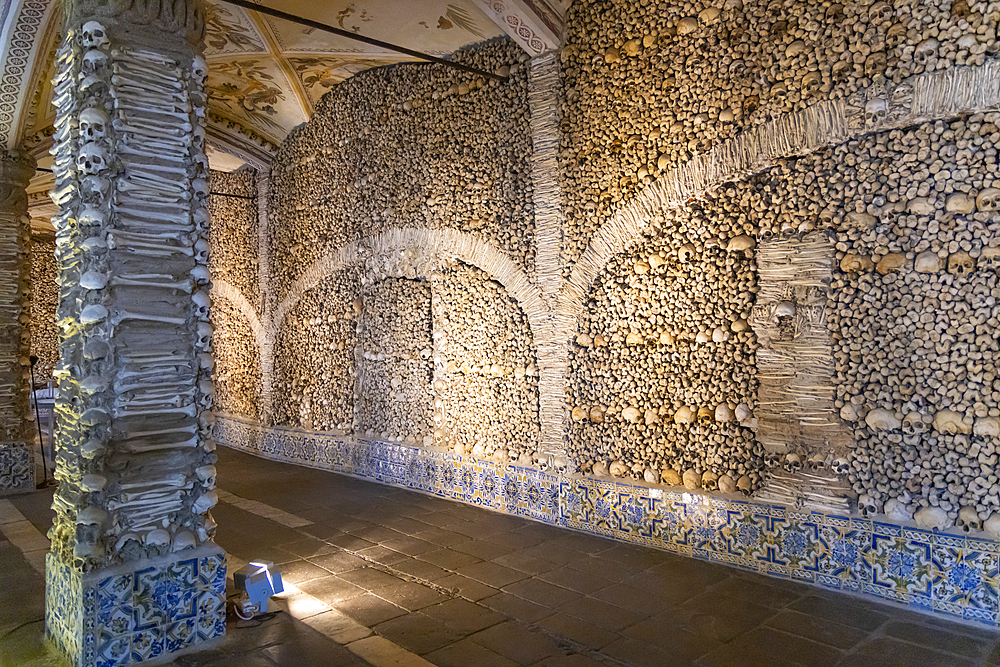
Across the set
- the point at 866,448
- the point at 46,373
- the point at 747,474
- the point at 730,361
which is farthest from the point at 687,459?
the point at 46,373

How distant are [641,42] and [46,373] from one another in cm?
1426

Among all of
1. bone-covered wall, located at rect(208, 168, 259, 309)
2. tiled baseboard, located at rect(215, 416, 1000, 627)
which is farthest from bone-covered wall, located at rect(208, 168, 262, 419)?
tiled baseboard, located at rect(215, 416, 1000, 627)

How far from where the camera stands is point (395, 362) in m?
7.17

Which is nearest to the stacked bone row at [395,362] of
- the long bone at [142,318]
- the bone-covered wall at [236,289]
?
the bone-covered wall at [236,289]

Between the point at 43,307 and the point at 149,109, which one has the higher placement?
the point at 149,109

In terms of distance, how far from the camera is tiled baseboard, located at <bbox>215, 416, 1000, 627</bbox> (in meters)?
3.43

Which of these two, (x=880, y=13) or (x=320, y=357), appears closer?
(x=880, y=13)

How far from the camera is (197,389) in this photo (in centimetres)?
333

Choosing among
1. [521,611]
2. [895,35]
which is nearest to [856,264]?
[895,35]

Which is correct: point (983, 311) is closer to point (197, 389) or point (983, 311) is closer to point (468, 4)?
point (197, 389)

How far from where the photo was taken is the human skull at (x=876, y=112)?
3.67 m

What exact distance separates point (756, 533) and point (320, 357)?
19.0 ft

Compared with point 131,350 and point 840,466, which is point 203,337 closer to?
point 131,350

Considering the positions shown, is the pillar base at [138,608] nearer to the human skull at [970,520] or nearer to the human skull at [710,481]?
the human skull at [710,481]
